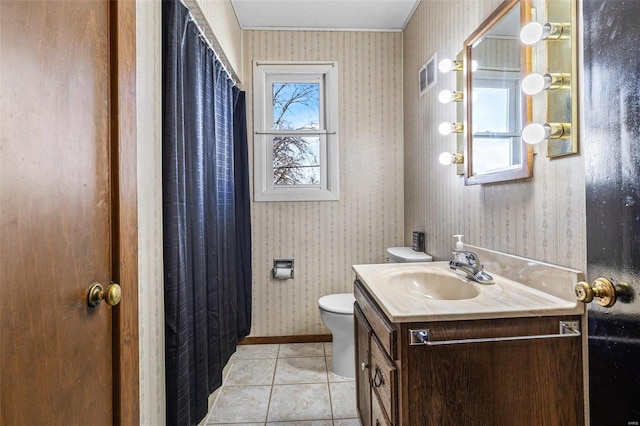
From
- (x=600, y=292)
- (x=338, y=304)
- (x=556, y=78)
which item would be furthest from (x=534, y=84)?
(x=338, y=304)

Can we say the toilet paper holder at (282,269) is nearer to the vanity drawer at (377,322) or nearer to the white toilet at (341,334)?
the white toilet at (341,334)

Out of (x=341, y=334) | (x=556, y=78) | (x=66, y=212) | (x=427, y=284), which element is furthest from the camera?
(x=341, y=334)

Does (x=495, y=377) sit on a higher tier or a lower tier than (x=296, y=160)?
lower

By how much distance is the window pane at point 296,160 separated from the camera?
2777 millimetres

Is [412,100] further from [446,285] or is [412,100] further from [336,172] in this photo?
[446,285]

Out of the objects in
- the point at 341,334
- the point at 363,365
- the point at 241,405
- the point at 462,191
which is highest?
the point at 462,191

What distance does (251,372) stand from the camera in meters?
2.31

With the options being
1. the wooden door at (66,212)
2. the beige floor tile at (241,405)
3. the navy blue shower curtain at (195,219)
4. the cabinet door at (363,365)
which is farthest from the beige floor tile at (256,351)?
the wooden door at (66,212)

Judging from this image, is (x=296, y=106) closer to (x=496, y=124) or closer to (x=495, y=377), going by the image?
(x=496, y=124)

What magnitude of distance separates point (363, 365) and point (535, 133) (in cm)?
108

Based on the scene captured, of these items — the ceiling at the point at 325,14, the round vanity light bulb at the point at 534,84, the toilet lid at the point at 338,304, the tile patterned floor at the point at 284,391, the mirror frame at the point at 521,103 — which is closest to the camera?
the round vanity light bulb at the point at 534,84

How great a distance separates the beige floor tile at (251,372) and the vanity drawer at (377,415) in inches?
40.9

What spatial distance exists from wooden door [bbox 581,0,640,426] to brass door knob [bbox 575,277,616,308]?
0.04ft

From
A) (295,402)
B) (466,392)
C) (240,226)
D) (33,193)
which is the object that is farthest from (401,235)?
(33,193)
